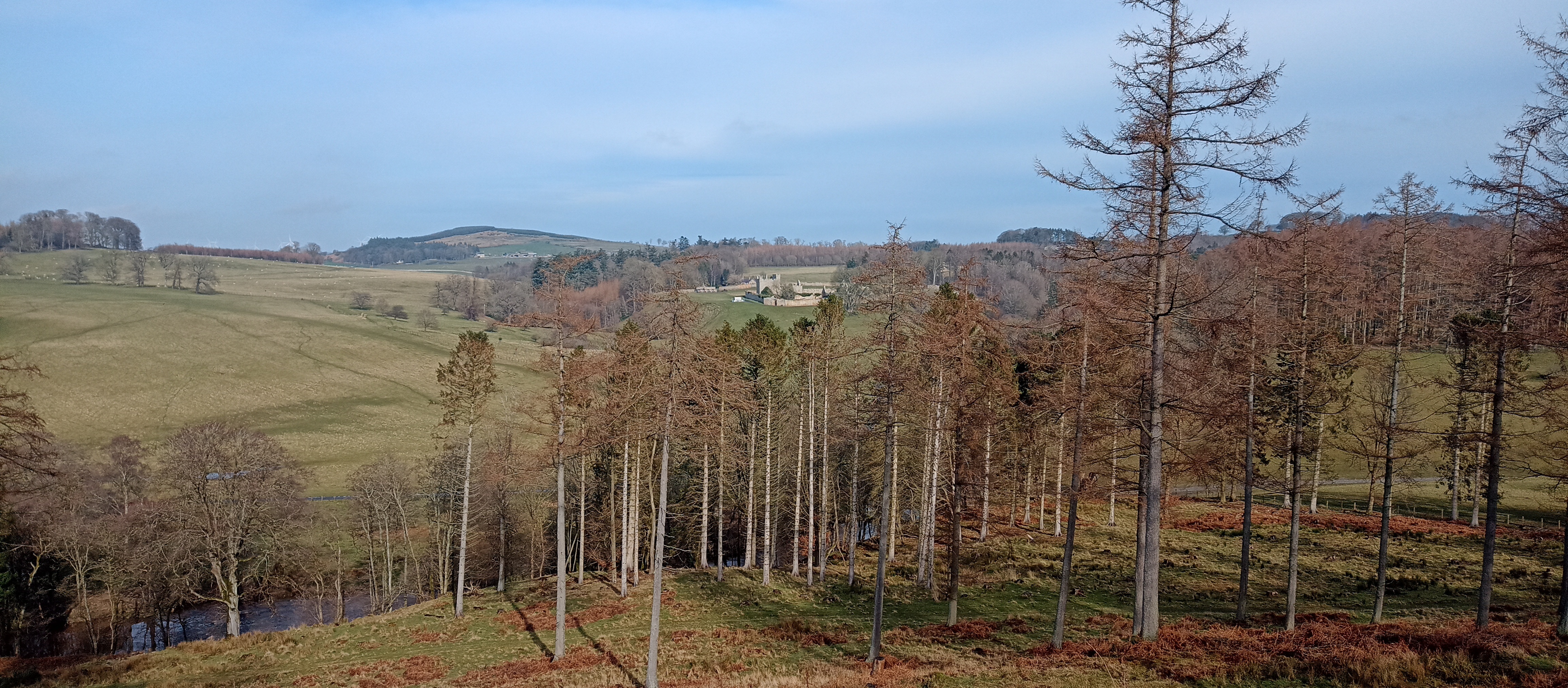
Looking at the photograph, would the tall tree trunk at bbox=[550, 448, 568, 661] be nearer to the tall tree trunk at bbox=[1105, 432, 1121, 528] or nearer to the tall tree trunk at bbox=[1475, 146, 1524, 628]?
the tall tree trunk at bbox=[1105, 432, 1121, 528]

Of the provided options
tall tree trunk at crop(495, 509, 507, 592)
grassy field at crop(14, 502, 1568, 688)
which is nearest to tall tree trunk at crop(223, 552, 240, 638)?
grassy field at crop(14, 502, 1568, 688)

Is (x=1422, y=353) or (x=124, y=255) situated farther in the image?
(x=124, y=255)

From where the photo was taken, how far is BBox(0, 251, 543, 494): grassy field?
224 ft

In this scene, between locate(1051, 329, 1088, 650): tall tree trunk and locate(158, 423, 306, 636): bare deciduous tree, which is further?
locate(158, 423, 306, 636): bare deciduous tree

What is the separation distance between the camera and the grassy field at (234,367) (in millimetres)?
68250

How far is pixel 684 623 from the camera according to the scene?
27.1 m

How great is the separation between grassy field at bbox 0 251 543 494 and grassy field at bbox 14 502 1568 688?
33.5 m

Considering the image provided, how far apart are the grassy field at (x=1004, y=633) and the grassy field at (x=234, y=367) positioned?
33.5 m

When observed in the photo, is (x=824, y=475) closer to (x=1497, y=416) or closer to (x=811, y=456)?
(x=811, y=456)

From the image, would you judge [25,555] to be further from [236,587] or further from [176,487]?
[236,587]

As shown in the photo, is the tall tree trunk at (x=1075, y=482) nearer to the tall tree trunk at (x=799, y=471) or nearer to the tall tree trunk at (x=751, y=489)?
the tall tree trunk at (x=799, y=471)

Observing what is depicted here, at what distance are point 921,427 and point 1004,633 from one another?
6.86m

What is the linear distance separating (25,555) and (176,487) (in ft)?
28.4

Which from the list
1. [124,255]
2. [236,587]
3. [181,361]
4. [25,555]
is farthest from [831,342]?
[124,255]
